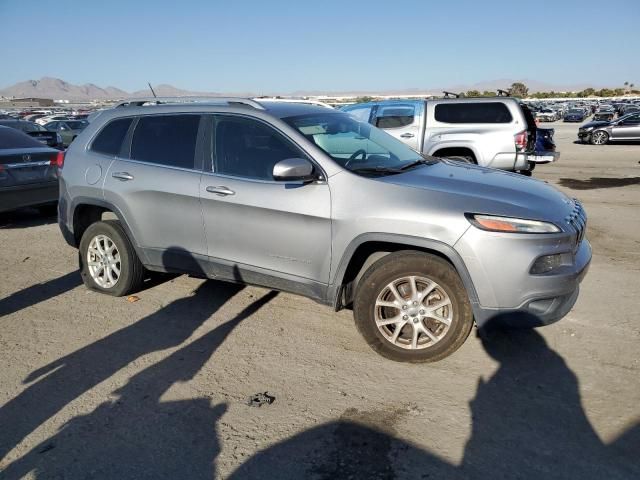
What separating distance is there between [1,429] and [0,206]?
19.1ft

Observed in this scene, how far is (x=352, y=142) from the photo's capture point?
14.6 ft

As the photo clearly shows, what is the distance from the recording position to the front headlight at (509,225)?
3312 mm

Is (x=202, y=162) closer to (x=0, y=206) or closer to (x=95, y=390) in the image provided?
(x=95, y=390)

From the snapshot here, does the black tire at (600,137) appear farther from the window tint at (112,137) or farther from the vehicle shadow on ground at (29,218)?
the window tint at (112,137)

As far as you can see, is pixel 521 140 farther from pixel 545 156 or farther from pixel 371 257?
pixel 371 257

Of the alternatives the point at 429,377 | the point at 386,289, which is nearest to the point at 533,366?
the point at 429,377

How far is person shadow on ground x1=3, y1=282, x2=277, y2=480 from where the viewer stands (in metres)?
2.63

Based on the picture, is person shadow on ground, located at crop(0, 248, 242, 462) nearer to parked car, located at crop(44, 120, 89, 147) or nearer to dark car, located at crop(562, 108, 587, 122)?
parked car, located at crop(44, 120, 89, 147)

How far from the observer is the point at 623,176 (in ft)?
43.0

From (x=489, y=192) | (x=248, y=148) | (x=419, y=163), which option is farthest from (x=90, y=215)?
(x=489, y=192)

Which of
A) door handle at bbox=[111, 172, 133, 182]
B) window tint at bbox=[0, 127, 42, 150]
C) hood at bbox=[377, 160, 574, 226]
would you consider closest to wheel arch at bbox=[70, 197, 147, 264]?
door handle at bbox=[111, 172, 133, 182]

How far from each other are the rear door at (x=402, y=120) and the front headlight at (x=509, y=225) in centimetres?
682

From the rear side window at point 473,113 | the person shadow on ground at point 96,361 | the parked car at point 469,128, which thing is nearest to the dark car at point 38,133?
the parked car at point 469,128

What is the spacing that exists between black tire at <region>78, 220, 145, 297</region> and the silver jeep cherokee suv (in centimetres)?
2
